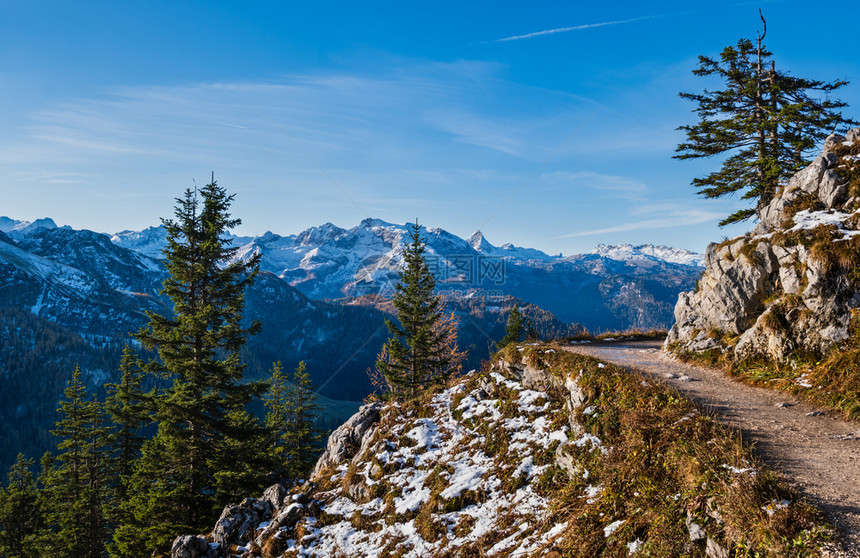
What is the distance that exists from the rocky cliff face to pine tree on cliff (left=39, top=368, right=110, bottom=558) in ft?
149

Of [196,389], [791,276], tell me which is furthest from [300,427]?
[791,276]

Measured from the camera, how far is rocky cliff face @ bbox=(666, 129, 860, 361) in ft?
43.4

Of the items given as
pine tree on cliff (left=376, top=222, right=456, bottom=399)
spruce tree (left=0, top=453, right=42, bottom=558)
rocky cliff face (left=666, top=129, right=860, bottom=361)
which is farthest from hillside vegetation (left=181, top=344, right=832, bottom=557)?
spruce tree (left=0, top=453, right=42, bottom=558)

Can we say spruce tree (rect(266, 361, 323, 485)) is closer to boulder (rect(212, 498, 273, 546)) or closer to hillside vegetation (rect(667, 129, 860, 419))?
boulder (rect(212, 498, 273, 546))

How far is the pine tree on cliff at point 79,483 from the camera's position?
3372 centimetres

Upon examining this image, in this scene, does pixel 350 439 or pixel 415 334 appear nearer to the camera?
pixel 350 439

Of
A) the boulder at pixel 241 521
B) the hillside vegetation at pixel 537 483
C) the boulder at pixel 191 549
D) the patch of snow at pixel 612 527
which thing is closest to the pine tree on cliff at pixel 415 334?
the hillside vegetation at pixel 537 483

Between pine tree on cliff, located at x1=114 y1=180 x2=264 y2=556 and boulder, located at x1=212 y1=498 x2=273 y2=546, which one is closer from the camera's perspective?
boulder, located at x1=212 y1=498 x2=273 y2=546

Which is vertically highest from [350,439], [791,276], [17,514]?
[791,276]

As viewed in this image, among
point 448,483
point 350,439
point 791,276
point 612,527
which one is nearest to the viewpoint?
point 612,527

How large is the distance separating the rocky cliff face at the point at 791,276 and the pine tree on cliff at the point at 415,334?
17.8 metres

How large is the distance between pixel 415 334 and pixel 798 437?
84.0 ft

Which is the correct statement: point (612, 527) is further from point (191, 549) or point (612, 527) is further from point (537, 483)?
point (191, 549)

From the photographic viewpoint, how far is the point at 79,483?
35656 mm
